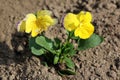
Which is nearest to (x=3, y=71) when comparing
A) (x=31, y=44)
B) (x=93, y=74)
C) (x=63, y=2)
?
(x=31, y=44)

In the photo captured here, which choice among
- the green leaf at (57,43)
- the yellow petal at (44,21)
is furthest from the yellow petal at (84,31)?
the green leaf at (57,43)

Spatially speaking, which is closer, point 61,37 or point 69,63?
point 69,63

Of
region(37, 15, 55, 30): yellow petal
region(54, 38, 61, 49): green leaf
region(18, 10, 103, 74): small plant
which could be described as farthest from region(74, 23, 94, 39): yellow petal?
region(54, 38, 61, 49): green leaf

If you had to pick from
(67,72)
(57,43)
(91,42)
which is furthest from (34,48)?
(91,42)

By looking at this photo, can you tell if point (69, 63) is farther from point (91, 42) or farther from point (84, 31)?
point (84, 31)

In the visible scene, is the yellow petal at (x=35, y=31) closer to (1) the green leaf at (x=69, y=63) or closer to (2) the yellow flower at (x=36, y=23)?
(2) the yellow flower at (x=36, y=23)
